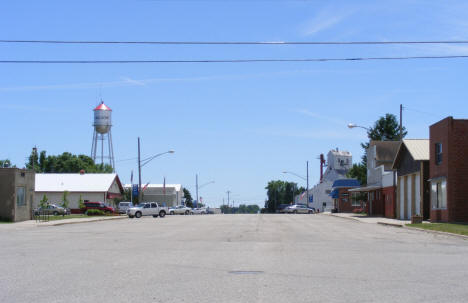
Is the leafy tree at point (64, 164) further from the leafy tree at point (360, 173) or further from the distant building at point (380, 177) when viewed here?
the distant building at point (380, 177)

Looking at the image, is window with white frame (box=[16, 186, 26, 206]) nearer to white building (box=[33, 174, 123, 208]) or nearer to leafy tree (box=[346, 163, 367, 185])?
white building (box=[33, 174, 123, 208])

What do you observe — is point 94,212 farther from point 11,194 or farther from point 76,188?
point 11,194

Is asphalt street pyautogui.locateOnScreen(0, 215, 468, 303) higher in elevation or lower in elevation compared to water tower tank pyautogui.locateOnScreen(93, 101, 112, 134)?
lower

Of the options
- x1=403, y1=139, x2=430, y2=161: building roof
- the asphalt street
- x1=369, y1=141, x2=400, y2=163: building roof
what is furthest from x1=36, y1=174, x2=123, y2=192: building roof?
the asphalt street

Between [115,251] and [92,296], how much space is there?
27.0 ft

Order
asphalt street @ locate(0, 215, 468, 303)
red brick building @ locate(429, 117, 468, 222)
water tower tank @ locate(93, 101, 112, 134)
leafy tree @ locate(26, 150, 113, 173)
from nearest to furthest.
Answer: asphalt street @ locate(0, 215, 468, 303)
red brick building @ locate(429, 117, 468, 222)
water tower tank @ locate(93, 101, 112, 134)
leafy tree @ locate(26, 150, 113, 173)

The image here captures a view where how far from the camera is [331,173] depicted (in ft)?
400

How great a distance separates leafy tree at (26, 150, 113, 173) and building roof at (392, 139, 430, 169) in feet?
279

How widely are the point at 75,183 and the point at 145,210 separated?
78.8ft

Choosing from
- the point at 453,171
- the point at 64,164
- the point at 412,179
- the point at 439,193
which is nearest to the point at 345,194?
the point at 412,179

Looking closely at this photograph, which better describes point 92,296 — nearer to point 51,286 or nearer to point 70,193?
point 51,286

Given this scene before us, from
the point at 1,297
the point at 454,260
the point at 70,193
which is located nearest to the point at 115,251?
the point at 1,297

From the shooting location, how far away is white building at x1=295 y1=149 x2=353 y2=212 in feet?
370

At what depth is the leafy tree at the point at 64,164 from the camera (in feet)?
405
